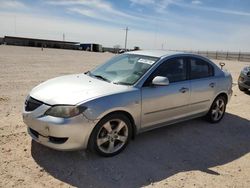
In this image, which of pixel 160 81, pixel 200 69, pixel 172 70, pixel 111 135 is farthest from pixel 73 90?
pixel 200 69

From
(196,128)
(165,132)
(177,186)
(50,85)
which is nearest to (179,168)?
(177,186)

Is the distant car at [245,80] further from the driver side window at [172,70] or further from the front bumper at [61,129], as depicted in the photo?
the front bumper at [61,129]

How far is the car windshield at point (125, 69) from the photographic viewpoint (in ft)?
15.3

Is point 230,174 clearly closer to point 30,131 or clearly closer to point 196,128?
point 196,128

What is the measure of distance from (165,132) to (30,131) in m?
2.58

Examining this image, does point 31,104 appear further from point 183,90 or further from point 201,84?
point 201,84

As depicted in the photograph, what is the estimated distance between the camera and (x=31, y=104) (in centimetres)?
407

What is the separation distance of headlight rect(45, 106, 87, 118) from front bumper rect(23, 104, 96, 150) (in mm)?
49

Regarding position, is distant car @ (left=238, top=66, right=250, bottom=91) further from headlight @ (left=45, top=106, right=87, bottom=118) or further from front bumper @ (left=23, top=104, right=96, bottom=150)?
headlight @ (left=45, top=106, right=87, bottom=118)

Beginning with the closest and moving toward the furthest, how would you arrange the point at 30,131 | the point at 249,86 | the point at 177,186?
the point at 177,186, the point at 30,131, the point at 249,86

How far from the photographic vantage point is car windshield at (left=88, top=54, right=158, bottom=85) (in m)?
4.68

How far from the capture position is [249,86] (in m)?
9.86

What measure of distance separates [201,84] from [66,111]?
3017 millimetres

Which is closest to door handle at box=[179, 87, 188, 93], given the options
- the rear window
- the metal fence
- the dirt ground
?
the rear window
